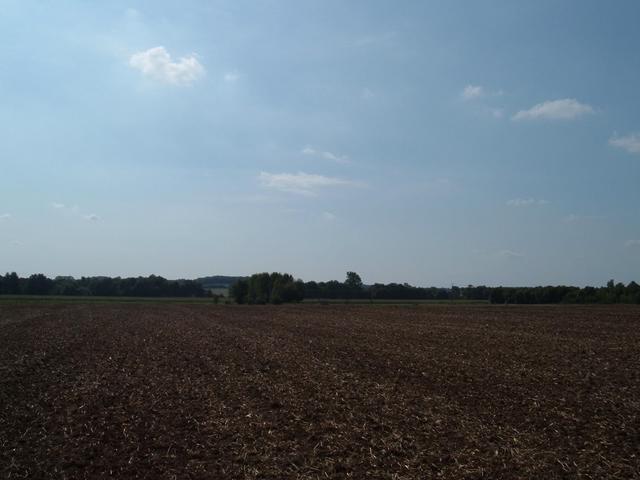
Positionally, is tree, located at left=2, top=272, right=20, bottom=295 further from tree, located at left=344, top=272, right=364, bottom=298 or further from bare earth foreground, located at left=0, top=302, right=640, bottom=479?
bare earth foreground, located at left=0, top=302, right=640, bottom=479

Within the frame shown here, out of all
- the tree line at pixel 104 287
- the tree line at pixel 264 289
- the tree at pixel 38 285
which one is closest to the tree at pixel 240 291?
the tree line at pixel 264 289

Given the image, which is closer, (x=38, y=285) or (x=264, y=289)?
(x=264, y=289)

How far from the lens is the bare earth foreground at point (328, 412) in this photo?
8703 mm

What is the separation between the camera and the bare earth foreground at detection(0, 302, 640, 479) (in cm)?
870

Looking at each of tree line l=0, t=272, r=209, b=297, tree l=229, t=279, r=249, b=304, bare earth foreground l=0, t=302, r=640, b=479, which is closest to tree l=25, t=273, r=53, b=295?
tree line l=0, t=272, r=209, b=297

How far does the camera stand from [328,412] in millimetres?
12125

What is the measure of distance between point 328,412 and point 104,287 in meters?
140

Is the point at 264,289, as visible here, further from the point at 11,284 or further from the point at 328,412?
the point at 328,412

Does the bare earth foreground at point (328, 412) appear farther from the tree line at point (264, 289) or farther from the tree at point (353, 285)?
the tree at point (353, 285)

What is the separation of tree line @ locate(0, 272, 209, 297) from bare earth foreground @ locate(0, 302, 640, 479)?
122 metres

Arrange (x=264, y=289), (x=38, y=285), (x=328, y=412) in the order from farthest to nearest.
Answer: (x=38, y=285) < (x=264, y=289) < (x=328, y=412)

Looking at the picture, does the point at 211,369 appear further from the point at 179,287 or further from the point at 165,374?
the point at 179,287

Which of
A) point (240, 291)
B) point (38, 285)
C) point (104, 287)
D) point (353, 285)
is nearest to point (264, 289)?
point (240, 291)

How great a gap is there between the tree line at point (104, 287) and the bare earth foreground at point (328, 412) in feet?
399
